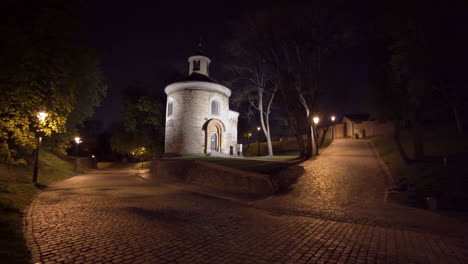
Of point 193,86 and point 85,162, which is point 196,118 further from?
point 85,162

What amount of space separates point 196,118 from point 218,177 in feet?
43.1

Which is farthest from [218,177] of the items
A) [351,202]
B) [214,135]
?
[214,135]

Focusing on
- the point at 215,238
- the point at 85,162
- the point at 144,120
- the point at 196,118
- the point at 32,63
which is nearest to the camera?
the point at 215,238

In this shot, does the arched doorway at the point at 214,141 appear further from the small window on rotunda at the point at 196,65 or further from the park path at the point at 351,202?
the park path at the point at 351,202

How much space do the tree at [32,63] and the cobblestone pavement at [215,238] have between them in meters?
3.72

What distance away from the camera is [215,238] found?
515cm

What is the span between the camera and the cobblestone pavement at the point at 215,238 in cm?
424

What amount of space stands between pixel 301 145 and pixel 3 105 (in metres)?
17.4

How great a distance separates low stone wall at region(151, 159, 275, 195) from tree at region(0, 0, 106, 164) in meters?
7.54

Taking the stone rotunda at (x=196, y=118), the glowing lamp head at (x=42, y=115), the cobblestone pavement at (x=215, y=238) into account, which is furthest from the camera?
the stone rotunda at (x=196, y=118)

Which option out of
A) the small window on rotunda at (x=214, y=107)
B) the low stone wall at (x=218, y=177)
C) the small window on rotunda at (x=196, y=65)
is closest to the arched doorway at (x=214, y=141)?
the small window on rotunda at (x=214, y=107)

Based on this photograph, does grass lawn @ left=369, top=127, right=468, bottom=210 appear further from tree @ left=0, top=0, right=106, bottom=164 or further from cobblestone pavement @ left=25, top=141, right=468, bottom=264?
tree @ left=0, top=0, right=106, bottom=164

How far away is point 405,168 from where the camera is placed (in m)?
13.6

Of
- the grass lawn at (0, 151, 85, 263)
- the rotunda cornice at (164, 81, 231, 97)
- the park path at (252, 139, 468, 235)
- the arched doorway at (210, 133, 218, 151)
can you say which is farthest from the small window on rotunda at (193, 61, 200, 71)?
the park path at (252, 139, 468, 235)
